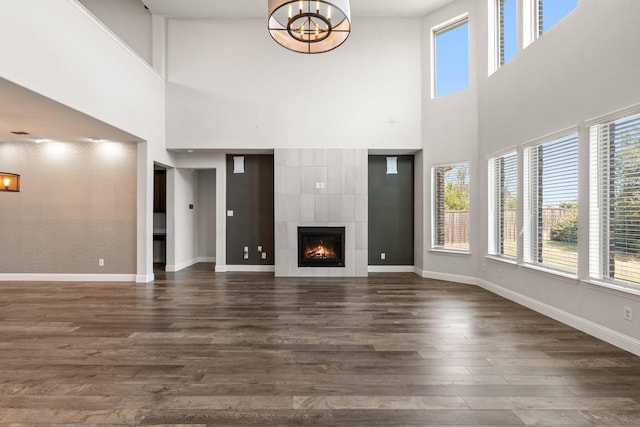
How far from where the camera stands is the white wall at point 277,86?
6.44 metres

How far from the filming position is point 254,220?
7070 millimetres

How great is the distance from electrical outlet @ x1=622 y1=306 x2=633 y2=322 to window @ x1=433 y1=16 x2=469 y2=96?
4.30 meters

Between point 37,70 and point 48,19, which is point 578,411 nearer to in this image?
point 37,70

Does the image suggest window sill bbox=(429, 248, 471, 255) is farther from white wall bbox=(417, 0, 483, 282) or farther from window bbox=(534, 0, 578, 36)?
window bbox=(534, 0, 578, 36)

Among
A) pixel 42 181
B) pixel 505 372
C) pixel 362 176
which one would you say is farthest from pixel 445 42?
pixel 42 181

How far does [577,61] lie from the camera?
3.52 m

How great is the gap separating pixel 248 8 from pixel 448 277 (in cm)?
642

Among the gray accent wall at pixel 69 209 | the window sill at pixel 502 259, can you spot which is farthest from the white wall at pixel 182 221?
the window sill at pixel 502 259

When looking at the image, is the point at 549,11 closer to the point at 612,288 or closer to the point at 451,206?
the point at 451,206

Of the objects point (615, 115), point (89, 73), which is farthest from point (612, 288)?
point (89, 73)

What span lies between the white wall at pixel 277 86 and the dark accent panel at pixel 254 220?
3.46ft

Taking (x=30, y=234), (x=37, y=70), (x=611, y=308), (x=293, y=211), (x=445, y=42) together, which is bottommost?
(x=611, y=308)

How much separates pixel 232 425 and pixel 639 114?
416cm

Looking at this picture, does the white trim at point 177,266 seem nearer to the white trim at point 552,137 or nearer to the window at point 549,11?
the white trim at point 552,137
